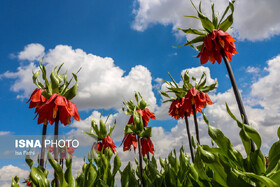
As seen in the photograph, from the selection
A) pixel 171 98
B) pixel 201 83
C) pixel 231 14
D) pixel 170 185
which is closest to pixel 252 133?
pixel 170 185

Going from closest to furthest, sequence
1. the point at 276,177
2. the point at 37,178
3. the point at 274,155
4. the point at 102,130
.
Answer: the point at 276,177 < the point at 274,155 < the point at 37,178 < the point at 102,130

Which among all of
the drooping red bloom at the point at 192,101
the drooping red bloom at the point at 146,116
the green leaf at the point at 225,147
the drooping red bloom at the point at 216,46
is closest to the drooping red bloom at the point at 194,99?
the drooping red bloom at the point at 192,101

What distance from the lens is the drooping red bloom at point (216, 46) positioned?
11.0 feet

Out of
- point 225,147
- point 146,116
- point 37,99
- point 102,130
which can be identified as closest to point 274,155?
point 225,147

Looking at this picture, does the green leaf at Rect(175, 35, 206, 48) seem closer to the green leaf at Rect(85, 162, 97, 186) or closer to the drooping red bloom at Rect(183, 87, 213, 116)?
the drooping red bloom at Rect(183, 87, 213, 116)

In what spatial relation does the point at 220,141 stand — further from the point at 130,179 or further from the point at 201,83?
the point at 201,83

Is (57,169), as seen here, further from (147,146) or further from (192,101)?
(192,101)

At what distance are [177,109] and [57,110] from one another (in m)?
3.70

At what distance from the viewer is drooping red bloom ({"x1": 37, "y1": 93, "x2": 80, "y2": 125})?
2828mm

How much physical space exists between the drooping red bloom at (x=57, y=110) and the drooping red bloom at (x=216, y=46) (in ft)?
7.24

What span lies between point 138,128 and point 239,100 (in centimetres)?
150

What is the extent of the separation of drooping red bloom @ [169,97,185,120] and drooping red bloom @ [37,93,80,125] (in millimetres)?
3274

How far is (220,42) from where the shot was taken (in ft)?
11.1

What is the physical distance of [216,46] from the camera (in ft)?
11.2
